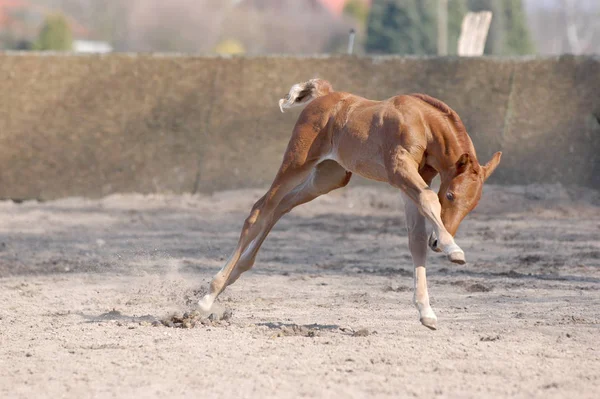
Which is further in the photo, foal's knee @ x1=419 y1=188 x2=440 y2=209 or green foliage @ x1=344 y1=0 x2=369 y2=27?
green foliage @ x1=344 y1=0 x2=369 y2=27

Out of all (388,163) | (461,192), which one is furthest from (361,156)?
(461,192)

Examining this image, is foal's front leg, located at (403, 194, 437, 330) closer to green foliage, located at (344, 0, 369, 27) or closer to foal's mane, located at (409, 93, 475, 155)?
foal's mane, located at (409, 93, 475, 155)

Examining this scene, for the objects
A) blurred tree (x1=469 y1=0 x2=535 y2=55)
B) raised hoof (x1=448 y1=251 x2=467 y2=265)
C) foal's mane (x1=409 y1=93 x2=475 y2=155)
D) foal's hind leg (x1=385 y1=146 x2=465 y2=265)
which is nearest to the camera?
raised hoof (x1=448 y1=251 x2=467 y2=265)

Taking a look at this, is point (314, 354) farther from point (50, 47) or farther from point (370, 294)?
point (50, 47)

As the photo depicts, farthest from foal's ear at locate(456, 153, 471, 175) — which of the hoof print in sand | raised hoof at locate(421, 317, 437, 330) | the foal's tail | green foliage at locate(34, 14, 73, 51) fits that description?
green foliage at locate(34, 14, 73, 51)

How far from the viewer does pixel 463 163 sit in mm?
5703

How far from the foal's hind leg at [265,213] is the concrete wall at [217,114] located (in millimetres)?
5364

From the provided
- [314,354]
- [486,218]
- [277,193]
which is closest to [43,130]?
[486,218]

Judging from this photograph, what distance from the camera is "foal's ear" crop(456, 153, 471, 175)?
569 cm

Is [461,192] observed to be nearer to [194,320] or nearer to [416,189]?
[416,189]

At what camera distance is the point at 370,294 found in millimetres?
7555

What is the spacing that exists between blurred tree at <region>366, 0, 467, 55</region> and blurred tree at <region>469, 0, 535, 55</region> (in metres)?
1.65

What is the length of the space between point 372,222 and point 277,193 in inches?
186

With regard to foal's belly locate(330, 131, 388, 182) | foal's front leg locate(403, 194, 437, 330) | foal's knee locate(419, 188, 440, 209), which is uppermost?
foal's belly locate(330, 131, 388, 182)
